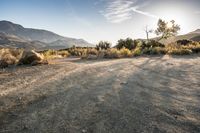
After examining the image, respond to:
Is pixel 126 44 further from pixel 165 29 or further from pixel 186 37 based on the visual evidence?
pixel 186 37

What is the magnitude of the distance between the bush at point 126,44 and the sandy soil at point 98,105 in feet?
65.5

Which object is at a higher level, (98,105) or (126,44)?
(126,44)

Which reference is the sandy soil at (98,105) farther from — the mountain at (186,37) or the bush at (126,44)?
the mountain at (186,37)

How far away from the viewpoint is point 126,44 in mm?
26688

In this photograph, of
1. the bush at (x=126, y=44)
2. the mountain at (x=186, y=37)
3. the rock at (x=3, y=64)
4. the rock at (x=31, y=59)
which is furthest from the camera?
the mountain at (x=186, y=37)

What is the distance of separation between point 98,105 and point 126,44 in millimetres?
22910

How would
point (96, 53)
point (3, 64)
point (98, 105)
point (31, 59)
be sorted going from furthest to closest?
point (96, 53), point (31, 59), point (3, 64), point (98, 105)

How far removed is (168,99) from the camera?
469 cm

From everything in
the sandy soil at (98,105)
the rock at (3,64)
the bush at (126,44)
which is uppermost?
the bush at (126,44)

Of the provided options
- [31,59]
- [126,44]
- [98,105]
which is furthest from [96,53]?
[98,105]

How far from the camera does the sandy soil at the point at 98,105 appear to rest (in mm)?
3395

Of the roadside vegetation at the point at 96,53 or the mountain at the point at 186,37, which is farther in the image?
the mountain at the point at 186,37

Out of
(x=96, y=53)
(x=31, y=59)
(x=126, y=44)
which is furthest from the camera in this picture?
(x=126, y=44)

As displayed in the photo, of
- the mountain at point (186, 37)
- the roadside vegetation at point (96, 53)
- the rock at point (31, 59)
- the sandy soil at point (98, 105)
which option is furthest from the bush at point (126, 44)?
the mountain at point (186, 37)
